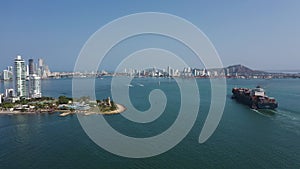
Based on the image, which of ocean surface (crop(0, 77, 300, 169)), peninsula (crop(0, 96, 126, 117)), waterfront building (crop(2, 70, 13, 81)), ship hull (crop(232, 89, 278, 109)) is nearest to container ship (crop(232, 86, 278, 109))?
ship hull (crop(232, 89, 278, 109))

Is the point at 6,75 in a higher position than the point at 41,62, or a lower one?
lower

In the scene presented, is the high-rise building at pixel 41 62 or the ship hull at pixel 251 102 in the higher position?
the high-rise building at pixel 41 62

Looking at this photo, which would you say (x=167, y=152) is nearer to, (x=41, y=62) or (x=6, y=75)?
(x=6, y=75)

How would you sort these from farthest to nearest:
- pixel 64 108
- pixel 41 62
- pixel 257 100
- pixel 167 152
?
1. pixel 41 62
2. pixel 257 100
3. pixel 64 108
4. pixel 167 152

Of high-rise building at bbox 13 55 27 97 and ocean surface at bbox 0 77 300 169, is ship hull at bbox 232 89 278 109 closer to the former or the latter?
ocean surface at bbox 0 77 300 169

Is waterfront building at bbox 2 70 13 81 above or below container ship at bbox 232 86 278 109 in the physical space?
above

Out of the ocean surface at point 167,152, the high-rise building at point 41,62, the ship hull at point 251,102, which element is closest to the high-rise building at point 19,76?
the ocean surface at point 167,152

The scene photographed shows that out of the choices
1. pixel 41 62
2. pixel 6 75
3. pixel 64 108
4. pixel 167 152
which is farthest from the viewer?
pixel 41 62

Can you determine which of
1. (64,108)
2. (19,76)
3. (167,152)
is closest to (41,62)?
(19,76)

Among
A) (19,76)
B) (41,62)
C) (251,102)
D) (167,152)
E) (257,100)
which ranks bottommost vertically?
(167,152)

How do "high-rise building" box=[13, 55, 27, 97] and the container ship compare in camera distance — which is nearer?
the container ship

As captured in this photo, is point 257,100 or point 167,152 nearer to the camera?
point 167,152

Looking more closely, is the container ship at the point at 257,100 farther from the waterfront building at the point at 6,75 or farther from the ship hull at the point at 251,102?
the waterfront building at the point at 6,75

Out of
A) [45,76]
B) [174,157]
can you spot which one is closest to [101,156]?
[174,157]
